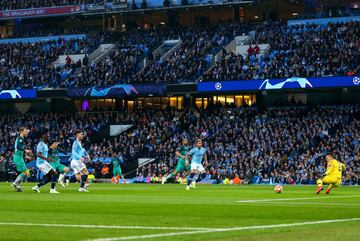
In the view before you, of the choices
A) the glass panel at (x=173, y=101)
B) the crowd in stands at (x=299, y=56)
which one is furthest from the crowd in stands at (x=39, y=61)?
the crowd in stands at (x=299, y=56)

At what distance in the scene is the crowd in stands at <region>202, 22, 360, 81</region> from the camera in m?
60.8

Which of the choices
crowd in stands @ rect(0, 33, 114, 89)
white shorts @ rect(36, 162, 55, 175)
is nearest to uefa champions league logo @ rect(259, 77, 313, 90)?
crowd in stands @ rect(0, 33, 114, 89)

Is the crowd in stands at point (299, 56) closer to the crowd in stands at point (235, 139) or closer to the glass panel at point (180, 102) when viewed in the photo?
the crowd in stands at point (235, 139)

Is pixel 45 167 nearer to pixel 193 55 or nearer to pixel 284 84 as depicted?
pixel 284 84

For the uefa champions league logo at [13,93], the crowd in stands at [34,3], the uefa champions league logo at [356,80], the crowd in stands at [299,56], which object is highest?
the crowd in stands at [34,3]

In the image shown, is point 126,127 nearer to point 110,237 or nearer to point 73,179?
point 73,179

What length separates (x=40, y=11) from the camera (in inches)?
3324

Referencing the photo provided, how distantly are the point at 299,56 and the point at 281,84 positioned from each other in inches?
131

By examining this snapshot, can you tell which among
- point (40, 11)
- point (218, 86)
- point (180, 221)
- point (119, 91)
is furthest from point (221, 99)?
point (180, 221)

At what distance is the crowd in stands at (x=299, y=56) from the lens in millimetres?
60750

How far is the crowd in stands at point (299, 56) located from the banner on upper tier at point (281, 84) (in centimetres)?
60

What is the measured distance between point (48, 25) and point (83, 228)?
2977 inches

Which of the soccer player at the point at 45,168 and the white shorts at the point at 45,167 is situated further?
the white shorts at the point at 45,167

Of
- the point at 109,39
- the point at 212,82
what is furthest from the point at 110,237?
the point at 109,39
